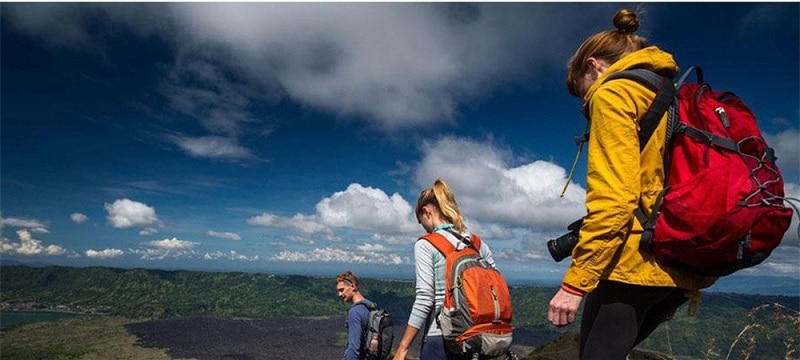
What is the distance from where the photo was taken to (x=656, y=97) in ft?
7.00

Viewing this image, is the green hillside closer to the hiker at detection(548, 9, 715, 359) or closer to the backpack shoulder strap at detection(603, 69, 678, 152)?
the hiker at detection(548, 9, 715, 359)

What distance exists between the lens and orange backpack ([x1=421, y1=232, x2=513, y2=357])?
11.7 ft

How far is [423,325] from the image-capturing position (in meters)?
4.06

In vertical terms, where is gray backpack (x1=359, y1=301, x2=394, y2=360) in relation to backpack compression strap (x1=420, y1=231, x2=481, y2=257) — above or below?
below

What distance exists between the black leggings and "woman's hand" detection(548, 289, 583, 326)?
198 mm

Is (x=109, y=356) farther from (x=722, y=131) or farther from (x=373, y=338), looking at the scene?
(x=722, y=131)

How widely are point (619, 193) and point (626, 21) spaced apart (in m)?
1.14

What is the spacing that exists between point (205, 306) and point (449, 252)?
15077 centimetres

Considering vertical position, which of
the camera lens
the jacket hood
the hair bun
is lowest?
the camera lens

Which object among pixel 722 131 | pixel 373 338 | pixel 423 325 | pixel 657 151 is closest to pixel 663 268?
pixel 657 151

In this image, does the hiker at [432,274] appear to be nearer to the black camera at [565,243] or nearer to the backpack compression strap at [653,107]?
the black camera at [565,243]

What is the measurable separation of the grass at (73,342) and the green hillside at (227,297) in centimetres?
2676

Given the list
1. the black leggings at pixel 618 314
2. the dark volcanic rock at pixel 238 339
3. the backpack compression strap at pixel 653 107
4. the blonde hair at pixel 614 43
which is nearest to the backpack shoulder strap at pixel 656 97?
the backpack compression strap at pixel 653 107

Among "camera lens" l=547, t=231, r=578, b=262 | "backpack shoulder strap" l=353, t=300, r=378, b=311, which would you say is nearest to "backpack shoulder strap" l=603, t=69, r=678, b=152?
"camera lens" l=547, t=231, r=578, b=262
